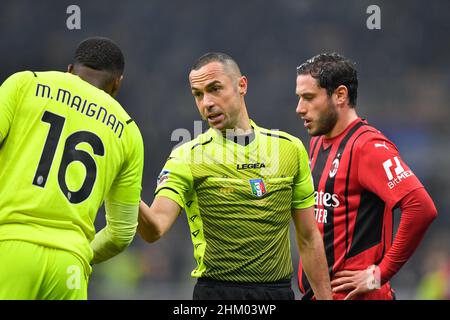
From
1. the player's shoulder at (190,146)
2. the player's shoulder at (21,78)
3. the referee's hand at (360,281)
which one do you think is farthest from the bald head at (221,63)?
the referee's hand at (360,281)

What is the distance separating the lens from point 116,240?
13.5 feet

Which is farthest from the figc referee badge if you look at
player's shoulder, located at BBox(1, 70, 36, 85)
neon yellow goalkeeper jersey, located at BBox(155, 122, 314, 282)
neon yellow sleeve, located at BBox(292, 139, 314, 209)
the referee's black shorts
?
player's shoulder, located at BBox(1, 70, 36, 85)

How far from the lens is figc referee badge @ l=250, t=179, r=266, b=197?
4.42 metres

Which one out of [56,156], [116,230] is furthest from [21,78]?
[116,230]

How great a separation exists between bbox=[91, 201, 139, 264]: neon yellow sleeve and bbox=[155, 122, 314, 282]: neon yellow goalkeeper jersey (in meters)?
0.27

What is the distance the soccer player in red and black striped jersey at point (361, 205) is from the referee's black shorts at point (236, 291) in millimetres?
509

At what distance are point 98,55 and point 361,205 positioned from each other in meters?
1.78

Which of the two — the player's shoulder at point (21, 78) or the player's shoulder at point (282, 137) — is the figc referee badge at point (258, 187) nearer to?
the player's shoulder at point (282, 137)

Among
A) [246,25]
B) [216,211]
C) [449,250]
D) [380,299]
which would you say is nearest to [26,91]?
[216,211]

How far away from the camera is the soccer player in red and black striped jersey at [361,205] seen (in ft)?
15.3

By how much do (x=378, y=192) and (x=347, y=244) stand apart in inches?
14.2

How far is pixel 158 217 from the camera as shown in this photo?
14.0 feet

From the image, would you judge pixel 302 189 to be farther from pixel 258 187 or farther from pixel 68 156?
pixel 68 156

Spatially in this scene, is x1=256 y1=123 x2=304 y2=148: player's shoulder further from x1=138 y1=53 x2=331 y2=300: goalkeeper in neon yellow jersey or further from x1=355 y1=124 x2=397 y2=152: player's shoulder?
x1=355 y1=124 x2=397 y2=152: player's shoulder
